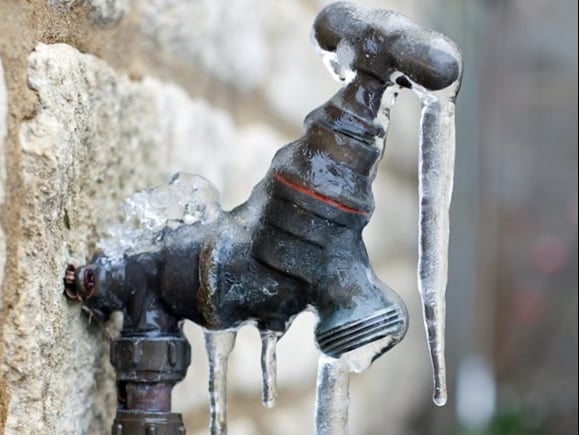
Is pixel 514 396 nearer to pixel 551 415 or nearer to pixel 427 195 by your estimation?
pixel 551 415

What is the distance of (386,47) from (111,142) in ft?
0.81

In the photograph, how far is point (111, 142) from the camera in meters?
0.78

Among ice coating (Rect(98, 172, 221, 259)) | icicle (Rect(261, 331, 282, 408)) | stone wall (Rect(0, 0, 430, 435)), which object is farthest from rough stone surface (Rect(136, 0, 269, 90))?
icicle (Rect(261, 331, 282, 408))

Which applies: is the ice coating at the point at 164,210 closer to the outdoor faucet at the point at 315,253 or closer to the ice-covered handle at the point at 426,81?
the outdoor faucet at the point at 315,253

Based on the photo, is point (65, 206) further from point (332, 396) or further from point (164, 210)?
point (332, 396)

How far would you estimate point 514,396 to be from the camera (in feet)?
7.16

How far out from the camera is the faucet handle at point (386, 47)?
61 centimetres

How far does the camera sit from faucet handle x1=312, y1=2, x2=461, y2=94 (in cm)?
61

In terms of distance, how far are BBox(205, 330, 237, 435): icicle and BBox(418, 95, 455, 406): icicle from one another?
14 cm

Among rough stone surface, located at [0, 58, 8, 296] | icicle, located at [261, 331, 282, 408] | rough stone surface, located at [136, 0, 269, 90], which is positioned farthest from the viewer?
rough stone surface, located at [136, 0, 269, 90]

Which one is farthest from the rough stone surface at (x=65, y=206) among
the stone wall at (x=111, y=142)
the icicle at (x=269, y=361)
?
the icicle at (x=269, y=361)

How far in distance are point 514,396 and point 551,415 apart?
94mm

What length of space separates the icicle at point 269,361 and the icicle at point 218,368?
2 cm

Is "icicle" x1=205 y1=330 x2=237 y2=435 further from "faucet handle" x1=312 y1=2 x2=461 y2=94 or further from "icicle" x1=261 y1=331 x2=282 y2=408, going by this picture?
"faucet handle" x1=312 y1=2 x2=461 y2=94
